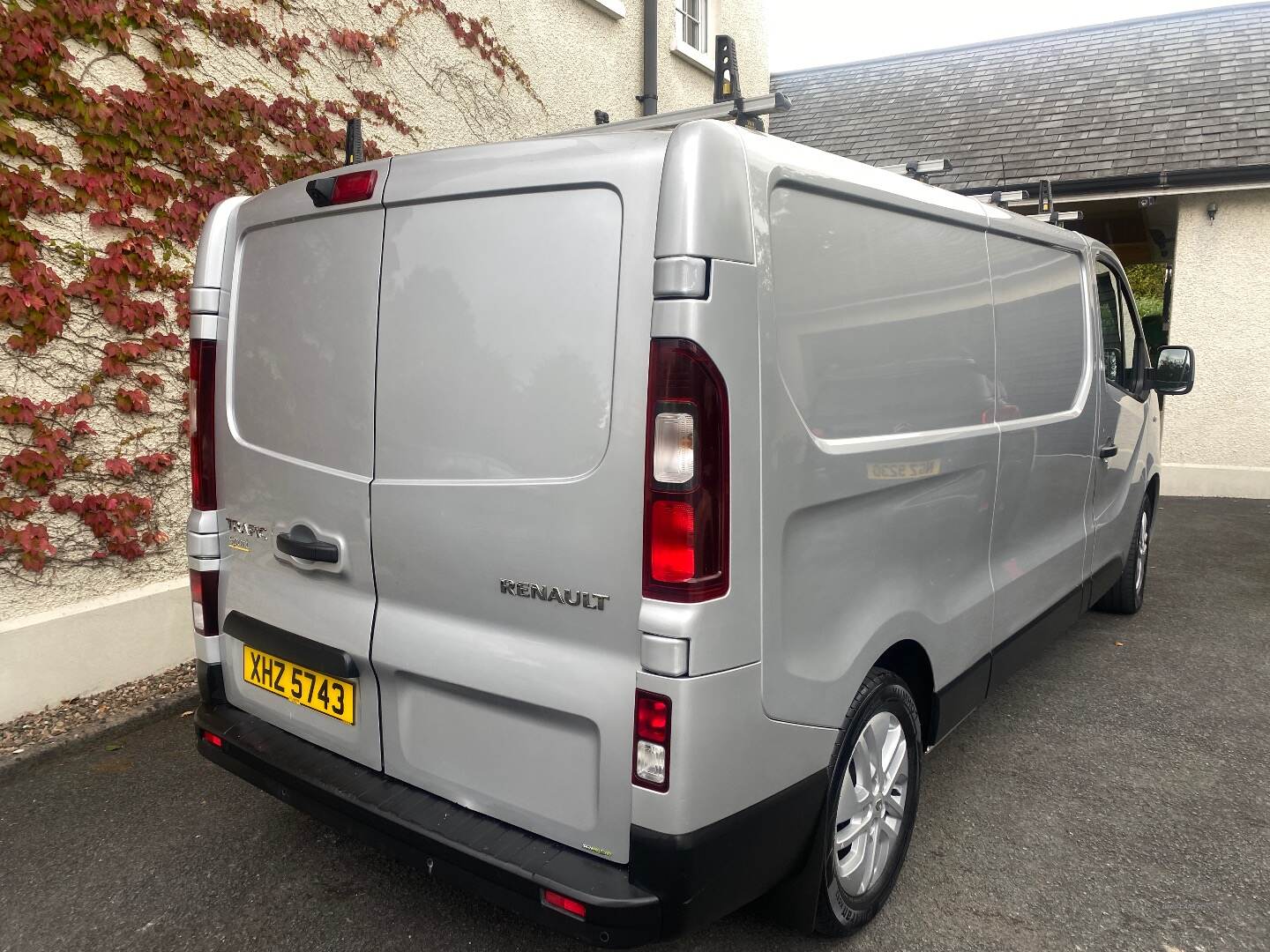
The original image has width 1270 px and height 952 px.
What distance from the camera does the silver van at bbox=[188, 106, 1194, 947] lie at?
1857mm

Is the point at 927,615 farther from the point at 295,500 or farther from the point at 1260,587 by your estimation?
the point at 1260,587

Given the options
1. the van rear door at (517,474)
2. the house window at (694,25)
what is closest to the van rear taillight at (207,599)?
the van rear door at (517,474)

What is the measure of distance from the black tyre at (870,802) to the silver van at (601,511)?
12 millimetres

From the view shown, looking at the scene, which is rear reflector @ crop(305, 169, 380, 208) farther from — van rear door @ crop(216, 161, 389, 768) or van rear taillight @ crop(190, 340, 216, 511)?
van rear taillight @ crop(190, 340, 216, 511)

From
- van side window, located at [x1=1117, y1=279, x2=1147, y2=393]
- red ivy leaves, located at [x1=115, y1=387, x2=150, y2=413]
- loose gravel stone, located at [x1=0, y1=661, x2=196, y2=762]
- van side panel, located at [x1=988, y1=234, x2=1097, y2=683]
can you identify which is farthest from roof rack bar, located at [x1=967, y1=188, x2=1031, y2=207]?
loose gravel stone, located at [x1=0, y1=661, x2=196, y2=762]

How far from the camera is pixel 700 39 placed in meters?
9.12

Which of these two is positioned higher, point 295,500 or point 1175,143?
point 1175,143

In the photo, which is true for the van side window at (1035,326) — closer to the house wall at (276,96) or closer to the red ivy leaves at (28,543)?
the house wall at (276,96)

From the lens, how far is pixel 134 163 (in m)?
4.14

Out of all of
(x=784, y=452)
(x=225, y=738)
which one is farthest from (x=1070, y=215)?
(x=225, y=738)

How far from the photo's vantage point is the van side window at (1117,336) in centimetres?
436

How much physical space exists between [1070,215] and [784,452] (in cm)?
358

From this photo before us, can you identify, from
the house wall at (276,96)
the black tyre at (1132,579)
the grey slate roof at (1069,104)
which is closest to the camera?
the house wall at (276,96)

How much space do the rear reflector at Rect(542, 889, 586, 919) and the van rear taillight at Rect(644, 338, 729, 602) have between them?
2.11 ft
